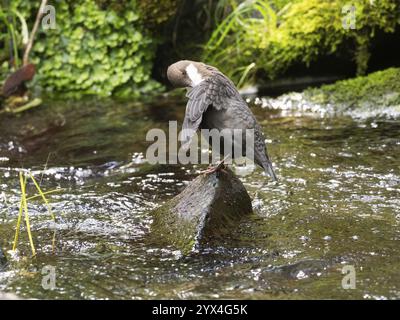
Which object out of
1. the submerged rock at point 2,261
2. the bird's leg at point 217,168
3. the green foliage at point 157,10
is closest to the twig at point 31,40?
the green foliage at point 157,10

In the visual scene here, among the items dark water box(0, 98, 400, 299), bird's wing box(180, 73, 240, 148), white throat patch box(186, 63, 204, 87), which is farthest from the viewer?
white throat patch box(186, 63, 204, 87)

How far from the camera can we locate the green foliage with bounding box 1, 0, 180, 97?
8.98 metres

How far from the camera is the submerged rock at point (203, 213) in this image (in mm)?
4449

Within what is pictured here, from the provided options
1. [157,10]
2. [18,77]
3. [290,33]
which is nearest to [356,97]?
[290,33]

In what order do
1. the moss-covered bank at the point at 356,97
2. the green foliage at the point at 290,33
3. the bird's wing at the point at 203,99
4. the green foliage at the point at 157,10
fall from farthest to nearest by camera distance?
1. the green foliage at the point at 157,10
2. the green foliage at the point at 290,33
3. the moss-covered bank at the point at 356,97
4. the bird's wing at the point at 203,99

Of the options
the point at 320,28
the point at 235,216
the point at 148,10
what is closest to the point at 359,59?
the point at 320,28

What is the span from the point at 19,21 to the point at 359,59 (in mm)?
4467

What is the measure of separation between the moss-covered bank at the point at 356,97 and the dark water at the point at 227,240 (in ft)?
0.83

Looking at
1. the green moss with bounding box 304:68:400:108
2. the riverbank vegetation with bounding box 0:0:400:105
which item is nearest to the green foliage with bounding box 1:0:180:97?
the riverbank vegetation with bounding box 0:0:400:105

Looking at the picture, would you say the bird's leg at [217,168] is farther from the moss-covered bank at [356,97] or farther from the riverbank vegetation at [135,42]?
the riverbank vegetation at [135,42]

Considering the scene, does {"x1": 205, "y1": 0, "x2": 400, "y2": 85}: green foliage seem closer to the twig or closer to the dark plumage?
the twig

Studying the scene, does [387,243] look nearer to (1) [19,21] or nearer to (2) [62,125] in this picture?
(2) [62,125]

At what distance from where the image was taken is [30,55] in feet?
30.0

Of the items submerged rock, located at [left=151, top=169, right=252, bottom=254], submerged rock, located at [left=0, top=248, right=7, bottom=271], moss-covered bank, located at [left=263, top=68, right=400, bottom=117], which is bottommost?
submerged rock, located at [left=0, top=248, right=7, bottom=271]
